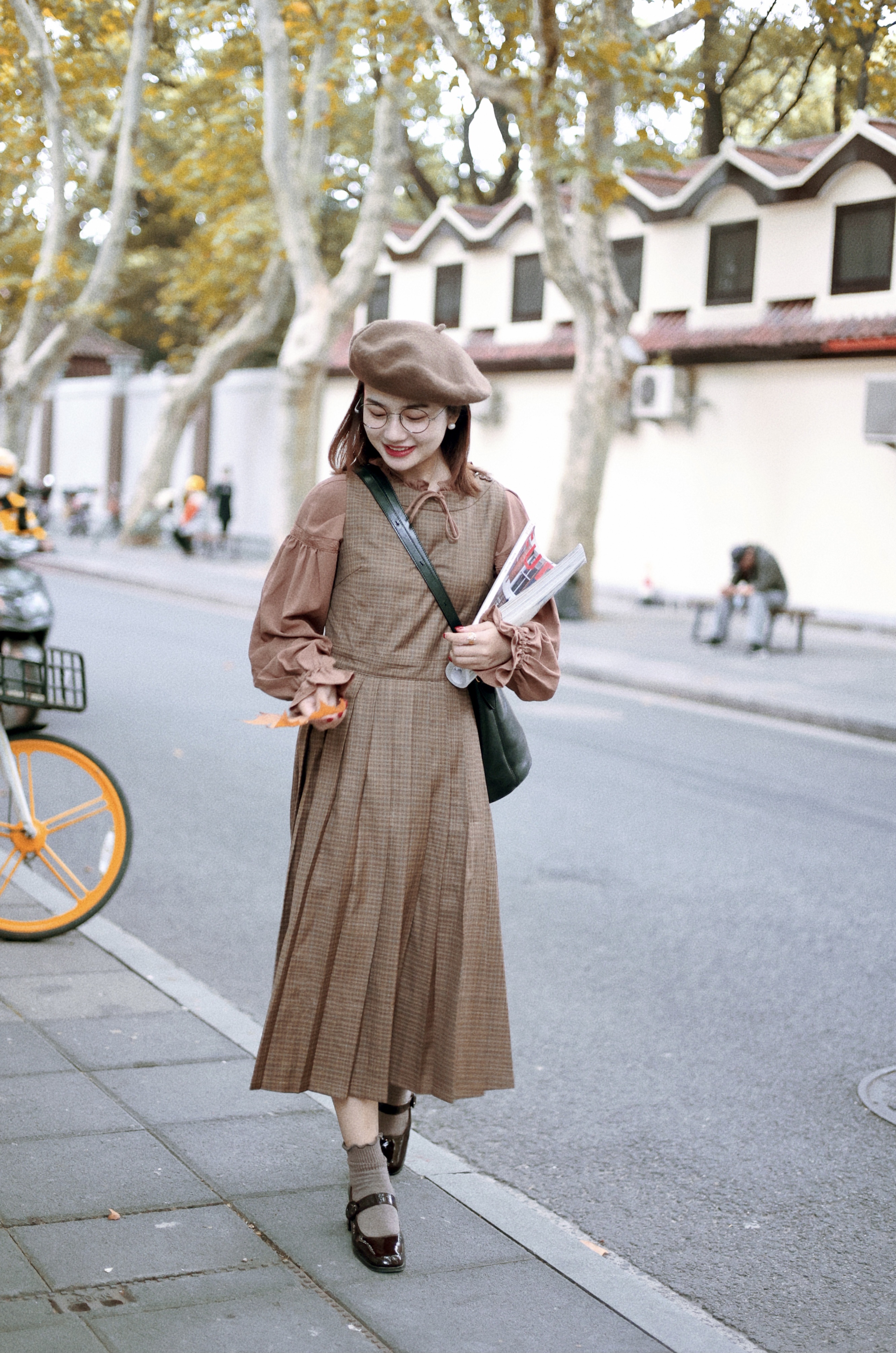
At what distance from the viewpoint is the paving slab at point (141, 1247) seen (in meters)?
3.17

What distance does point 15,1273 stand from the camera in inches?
122

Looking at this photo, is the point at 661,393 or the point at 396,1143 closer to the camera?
the point at 396,1143

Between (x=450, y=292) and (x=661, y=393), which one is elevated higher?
(x=450, y=292)

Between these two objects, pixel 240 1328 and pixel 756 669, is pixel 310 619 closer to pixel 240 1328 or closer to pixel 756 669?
pixel 240 1328

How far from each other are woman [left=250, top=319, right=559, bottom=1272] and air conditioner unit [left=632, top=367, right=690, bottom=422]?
20.5 m

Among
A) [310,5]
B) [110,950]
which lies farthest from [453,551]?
[310,5]

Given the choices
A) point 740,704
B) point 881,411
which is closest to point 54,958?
point 740,704

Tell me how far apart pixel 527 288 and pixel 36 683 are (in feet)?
79.5

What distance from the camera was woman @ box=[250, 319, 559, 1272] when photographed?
11.4 ft

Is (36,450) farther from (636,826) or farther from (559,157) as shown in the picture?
(636,826)

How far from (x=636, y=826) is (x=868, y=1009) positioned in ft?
9.96

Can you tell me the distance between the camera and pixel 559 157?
59.2 feet

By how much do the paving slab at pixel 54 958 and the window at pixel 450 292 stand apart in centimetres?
2543

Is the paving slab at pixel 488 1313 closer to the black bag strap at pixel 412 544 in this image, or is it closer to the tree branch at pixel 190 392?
the black bag strap at pixel 412 544
